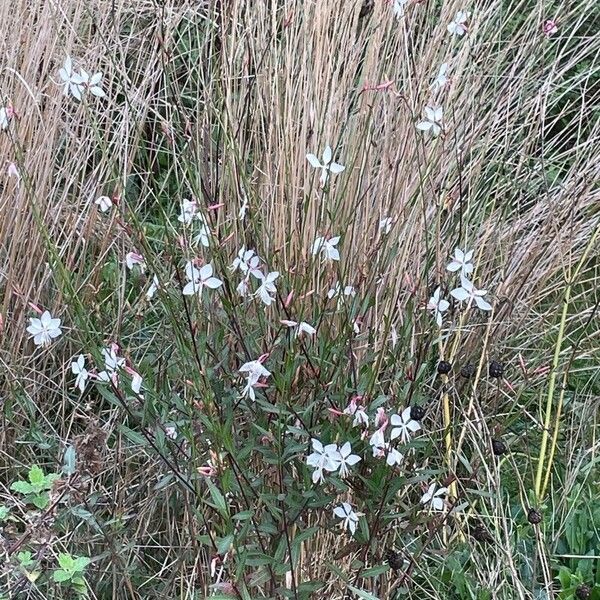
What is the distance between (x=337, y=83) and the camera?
1845 millimetres

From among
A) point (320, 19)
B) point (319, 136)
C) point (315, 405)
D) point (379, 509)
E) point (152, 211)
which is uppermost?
point (320, 19)

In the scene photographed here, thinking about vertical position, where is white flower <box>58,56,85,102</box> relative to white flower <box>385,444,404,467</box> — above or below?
above

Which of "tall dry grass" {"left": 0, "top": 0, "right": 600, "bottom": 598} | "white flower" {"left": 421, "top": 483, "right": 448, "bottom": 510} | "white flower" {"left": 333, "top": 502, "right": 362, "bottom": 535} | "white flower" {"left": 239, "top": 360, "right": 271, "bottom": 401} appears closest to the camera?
"white flower" {"left": 239, "top": 360, "right": 271, "bottom": 401}

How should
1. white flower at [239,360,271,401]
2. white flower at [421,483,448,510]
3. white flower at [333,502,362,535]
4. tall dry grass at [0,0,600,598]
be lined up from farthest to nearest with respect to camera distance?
tall dry grass at [0,0,600,598]
white flower at [421,483,448,510]
white flower at [333,502,362,535]
white flower at [239,360,271,401]

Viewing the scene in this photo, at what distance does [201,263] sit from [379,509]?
523mm

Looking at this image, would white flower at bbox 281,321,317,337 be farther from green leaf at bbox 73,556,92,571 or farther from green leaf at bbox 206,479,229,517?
green leaf at bbox 73,556,92,571

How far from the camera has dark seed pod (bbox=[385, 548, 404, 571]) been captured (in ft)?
5.08

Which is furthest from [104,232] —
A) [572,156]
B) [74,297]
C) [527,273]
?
[572,156]

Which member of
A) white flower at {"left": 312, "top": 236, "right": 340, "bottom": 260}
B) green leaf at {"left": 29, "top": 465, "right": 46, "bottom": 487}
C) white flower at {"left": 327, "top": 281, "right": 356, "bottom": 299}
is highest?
white flower at {"left": 312, "top": 236, "right": 340, "bottom": 260}

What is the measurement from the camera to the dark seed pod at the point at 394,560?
1550mm

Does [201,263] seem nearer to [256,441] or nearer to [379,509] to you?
[256,441]

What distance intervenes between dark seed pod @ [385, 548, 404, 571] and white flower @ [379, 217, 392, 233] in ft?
1.99

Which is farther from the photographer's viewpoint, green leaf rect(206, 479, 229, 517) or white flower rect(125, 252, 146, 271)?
white flower rect(125, 252, 146, 271)

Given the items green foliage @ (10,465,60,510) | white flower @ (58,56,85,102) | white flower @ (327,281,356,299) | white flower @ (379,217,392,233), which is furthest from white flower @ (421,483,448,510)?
white flower @ (58,56,85,102)
